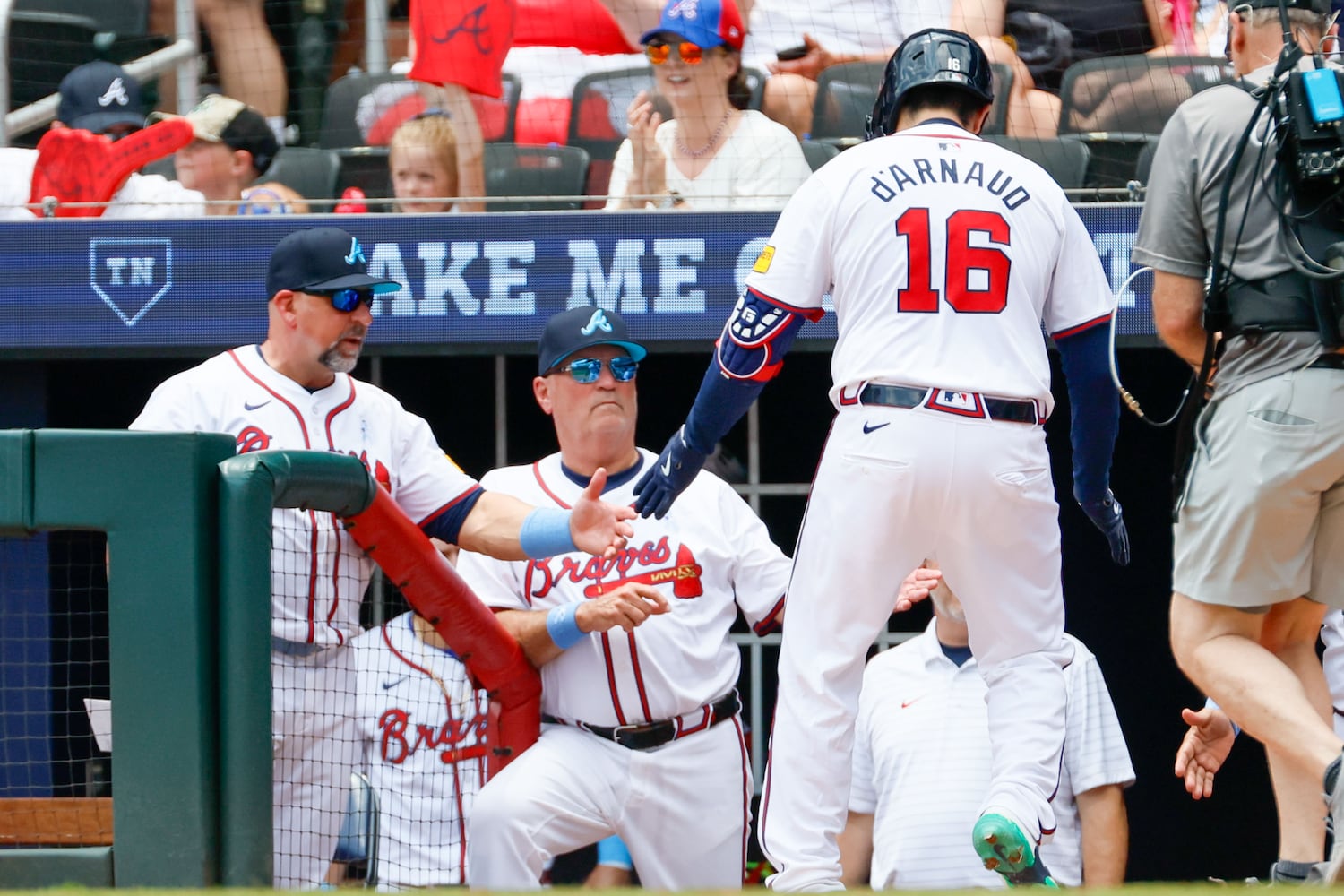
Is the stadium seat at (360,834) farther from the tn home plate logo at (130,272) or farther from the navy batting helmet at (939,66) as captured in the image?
the navy batting helmet at (939,66)

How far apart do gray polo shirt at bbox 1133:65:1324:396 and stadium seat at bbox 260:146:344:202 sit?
330 centimetres

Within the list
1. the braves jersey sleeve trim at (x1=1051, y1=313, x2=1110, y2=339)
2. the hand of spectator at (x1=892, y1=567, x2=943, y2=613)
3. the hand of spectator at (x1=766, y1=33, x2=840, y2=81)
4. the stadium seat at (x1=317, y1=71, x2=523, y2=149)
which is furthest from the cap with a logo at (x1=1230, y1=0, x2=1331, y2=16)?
the stadium seat at (x1=317, y1=71, x2=523, y2=149)

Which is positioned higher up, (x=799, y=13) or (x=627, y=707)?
(x=799, y=13)

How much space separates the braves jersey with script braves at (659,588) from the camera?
4.12 m

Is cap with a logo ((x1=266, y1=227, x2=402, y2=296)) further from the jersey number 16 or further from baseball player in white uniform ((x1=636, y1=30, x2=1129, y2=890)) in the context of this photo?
the jersey number 16

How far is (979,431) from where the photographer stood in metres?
3.02

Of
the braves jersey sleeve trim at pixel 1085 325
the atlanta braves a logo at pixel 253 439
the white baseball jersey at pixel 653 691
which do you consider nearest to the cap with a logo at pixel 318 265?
the atlanta braves a logo at pixel 253 439

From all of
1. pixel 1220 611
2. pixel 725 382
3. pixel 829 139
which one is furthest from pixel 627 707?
pixel 829 139

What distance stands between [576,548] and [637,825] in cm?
86

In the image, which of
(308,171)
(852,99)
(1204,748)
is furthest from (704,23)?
(1204,748)

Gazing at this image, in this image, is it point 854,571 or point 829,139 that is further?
point 829,139

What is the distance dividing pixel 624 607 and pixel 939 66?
1378 mm

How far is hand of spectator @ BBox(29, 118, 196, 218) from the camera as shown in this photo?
5.39m

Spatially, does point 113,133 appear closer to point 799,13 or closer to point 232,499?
point 799,13
